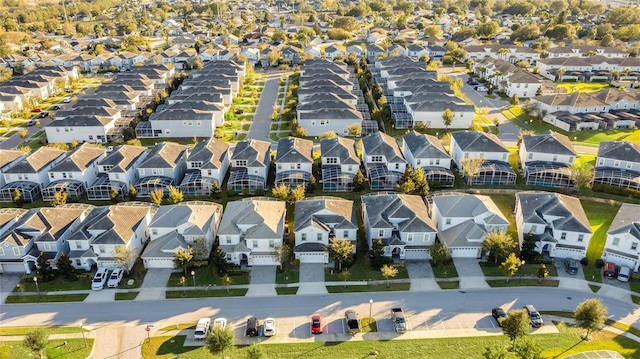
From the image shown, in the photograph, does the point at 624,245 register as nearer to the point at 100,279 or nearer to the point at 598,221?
the point at 598,221

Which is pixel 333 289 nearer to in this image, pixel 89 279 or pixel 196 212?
pixel 196 212

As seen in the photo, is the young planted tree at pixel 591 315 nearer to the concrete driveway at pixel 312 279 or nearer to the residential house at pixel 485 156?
the concrete driveway at pixel 312 279

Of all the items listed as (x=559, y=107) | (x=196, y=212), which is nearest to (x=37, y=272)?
(x=196, y=212)

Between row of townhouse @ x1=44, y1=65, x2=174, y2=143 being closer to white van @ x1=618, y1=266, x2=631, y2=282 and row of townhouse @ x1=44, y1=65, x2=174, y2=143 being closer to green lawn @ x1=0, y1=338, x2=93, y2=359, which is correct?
green lawn @ x1=0, y1=338, x2=93, y2=359

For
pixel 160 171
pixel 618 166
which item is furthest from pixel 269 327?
pixel 618 166

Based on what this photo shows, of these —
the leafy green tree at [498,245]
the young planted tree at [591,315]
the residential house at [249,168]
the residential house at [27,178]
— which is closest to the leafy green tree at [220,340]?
the leafy green tree at [498,245]
